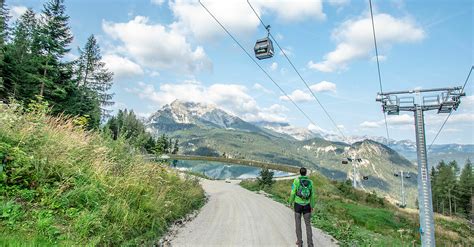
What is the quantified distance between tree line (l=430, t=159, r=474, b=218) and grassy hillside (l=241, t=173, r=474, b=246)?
54.3m

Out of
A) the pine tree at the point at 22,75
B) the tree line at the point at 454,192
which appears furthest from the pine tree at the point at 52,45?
the tree line at the point at 454,192

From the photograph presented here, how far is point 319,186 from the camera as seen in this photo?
29281 millimetres

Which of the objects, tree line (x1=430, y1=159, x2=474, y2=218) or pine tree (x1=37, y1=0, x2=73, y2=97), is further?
tree line (x1=430, y1=159, x2=474, y2=218)

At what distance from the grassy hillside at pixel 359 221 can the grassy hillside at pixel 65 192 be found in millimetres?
5875

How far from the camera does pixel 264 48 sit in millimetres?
12320

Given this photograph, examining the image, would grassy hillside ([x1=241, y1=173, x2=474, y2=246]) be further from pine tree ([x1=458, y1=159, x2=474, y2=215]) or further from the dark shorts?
pine tree ([x1=458, y1=159, x2=474, y2=215])

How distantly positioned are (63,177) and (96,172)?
2.48 feet

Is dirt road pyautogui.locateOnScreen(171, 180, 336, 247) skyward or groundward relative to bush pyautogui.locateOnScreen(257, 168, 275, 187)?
groundward

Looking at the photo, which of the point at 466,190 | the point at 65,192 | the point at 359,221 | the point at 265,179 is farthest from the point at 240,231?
the point at 466,190

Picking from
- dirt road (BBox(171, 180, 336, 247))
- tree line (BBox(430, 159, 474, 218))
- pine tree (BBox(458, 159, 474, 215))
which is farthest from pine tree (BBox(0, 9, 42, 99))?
pine tree (BBox(458, 159, 474, 215))

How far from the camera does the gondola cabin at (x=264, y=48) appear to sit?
40.3 ft

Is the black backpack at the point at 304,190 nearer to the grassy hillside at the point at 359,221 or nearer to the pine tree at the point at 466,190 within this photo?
the grassy hillside at the point at 359,221

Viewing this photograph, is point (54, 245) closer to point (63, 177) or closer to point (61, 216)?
point (61, 216)

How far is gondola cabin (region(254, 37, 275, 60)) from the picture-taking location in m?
12.3
